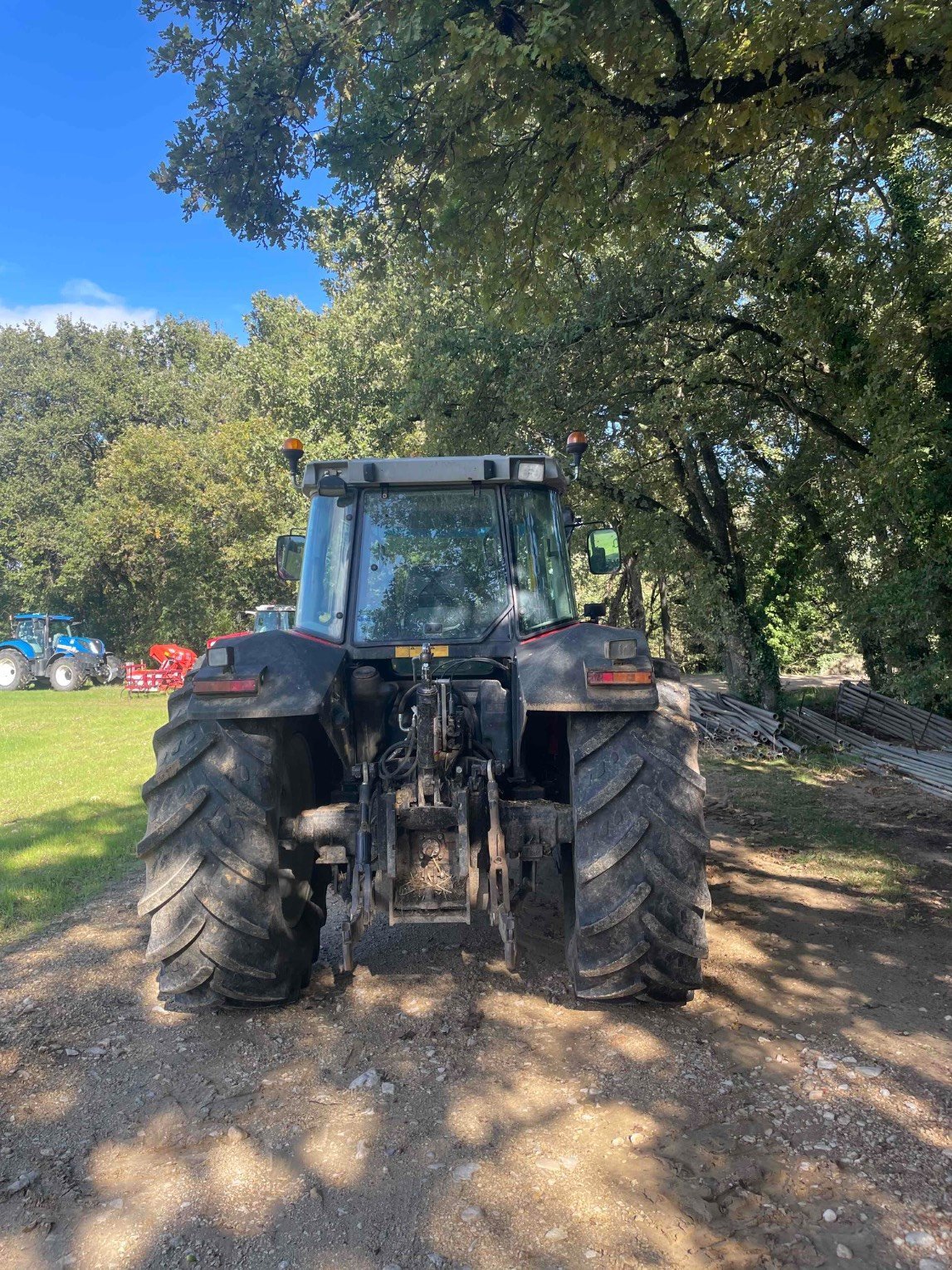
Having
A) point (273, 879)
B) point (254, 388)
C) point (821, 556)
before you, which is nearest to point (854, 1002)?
point (273, 879)

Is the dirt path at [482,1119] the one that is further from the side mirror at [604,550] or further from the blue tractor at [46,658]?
the blue tractor at [46,658]

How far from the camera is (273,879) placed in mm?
3793

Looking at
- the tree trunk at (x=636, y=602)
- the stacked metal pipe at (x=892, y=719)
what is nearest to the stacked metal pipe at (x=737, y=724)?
the stacked metal pipe at (x=892, y=719)

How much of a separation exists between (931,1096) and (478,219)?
5569 millimetres

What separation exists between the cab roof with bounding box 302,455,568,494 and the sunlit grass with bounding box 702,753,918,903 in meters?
3.57

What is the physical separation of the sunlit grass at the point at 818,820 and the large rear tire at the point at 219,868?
3.94m

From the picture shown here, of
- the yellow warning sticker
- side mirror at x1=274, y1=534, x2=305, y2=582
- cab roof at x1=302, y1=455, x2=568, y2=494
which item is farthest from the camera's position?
side mirror at x1=274, y1=534, x2=305, y2=582

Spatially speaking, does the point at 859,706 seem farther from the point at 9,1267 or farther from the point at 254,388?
the point at 254,388

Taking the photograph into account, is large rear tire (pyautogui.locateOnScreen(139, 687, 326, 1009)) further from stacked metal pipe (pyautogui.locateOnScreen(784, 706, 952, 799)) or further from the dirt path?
stacked metal pipe (pyautogui.locateOnScreen(784, 706, 952, 799))

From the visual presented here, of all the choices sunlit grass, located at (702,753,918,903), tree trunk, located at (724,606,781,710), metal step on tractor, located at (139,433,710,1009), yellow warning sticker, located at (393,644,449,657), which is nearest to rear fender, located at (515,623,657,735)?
metal step on tractor, located at (139,433,710,1009)

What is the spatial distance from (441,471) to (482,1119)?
2989 millimetres

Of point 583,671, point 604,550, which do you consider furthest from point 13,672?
point 583,671

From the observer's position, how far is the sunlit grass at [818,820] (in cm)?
615

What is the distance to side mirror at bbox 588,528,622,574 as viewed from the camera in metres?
5.40
